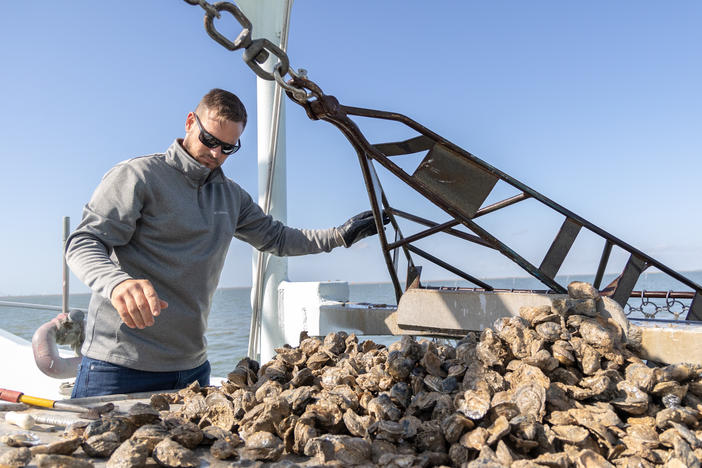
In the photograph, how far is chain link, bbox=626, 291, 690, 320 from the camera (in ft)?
7.15

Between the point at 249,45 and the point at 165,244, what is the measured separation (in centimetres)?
89

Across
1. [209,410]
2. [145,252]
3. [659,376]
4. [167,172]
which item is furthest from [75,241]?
[659,376]

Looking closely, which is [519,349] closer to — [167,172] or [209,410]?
[209,410]

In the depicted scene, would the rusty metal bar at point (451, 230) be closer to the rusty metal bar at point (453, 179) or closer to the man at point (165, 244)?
the rusty metal bar at point (453, 179)

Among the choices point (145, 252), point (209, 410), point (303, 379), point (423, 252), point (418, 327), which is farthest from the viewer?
point (423, 252)

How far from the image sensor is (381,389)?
1342 mm

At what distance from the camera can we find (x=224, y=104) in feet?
6.28

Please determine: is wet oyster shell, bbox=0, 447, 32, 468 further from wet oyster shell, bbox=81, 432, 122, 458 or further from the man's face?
the man's face

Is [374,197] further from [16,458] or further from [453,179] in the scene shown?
[16,458]

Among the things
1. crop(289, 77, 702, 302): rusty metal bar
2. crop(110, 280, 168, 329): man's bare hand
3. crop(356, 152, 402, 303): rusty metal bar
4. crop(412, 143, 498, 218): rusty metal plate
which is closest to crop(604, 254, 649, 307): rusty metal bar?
crop(289, 77, 702, 302): rusty metal bar

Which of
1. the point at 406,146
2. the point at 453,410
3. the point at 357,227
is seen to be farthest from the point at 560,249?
the point at 453,410

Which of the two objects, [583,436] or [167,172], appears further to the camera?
[167,172]

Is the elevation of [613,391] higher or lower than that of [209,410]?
higher

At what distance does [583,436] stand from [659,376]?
406 millimetres
